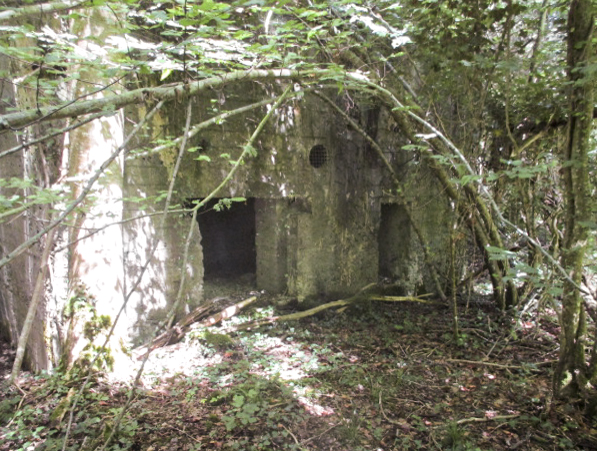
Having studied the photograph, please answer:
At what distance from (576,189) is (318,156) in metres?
3.94

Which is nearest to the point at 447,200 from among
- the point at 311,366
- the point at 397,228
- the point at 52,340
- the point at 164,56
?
the point at 397,228

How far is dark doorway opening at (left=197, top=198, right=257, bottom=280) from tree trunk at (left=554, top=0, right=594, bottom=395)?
6.16 meters

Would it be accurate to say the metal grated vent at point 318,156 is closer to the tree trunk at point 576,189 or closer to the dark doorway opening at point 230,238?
A: the dark doorway opening at point 230,238

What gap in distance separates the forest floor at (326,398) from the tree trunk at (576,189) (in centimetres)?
43

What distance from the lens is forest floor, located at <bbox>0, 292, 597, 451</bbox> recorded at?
10.6 feet

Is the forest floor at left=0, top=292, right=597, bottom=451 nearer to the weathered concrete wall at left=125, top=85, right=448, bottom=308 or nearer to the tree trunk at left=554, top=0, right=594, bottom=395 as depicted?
the tree trunk at left=554, top=0, right=594, bottom=395

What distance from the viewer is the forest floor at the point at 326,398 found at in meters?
3.23

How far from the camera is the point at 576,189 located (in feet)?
10.7

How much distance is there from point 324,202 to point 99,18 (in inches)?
158

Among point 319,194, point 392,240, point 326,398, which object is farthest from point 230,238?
point 326,398

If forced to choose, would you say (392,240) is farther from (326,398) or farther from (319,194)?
(326,398)

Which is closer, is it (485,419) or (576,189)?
(576,189)

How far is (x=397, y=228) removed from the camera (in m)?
7.25

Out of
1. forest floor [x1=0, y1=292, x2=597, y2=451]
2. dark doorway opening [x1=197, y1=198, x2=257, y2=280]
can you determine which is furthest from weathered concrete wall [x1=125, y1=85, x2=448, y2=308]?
dark doorway opening [x1=197, y1=198, x2=257, y2=280]
